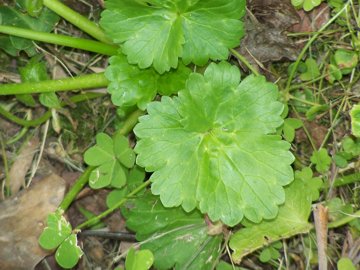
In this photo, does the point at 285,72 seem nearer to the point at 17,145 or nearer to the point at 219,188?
the point at 219,188

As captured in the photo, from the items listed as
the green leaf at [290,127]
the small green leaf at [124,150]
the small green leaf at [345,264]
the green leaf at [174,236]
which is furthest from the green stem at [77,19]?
the small green leaf at [345,264]

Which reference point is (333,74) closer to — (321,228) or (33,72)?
(321,228)

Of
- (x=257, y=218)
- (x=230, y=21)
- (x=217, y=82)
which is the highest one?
(x=230, y=21)

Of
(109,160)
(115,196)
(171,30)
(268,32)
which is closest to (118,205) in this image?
(115,196)

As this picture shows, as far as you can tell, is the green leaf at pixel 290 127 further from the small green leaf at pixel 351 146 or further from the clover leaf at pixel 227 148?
the clover leaf at pixel 227 148

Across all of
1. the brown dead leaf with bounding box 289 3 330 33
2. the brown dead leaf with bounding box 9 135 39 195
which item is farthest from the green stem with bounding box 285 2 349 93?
the brown dead leaf with bounding box 9 135 39 195

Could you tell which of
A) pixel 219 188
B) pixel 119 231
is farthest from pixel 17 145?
pixel 219 188

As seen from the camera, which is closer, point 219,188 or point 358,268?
point 219,188

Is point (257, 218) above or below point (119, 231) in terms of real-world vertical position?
above
